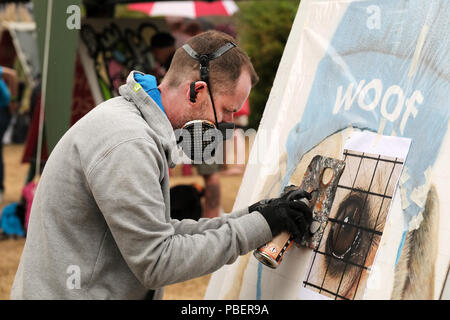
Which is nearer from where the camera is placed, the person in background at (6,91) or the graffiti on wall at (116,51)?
the person in background at (6,91)

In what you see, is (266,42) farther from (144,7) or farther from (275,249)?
(275,249)

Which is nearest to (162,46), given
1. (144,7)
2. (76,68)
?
(76,68)

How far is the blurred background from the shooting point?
3109 millimetres

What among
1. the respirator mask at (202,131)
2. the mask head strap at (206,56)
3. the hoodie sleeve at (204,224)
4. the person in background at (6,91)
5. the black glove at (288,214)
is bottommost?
the person in background at (6,91)

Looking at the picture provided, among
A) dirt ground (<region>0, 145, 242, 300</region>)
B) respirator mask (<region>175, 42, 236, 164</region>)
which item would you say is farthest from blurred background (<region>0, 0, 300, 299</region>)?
respirator mask (<region>175, 42, 236, 164</region>)

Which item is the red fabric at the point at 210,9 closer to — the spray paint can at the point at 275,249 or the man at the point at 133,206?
the man at the point at 133,206

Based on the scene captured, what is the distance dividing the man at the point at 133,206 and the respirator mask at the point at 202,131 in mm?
12

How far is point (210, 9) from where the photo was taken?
22.5ft

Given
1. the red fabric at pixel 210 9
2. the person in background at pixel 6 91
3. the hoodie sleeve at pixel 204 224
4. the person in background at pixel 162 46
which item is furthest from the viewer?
the red fabric at pixel 210 9

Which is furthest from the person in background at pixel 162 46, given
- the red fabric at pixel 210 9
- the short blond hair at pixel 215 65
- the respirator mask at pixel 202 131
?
the short blond hair at pixel 215 65

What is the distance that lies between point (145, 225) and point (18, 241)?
12.0 feet

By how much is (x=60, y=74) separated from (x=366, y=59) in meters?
1.96

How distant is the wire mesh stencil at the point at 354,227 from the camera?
5.01 feet

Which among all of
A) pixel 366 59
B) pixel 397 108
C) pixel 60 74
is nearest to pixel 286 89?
pixel 366 59
